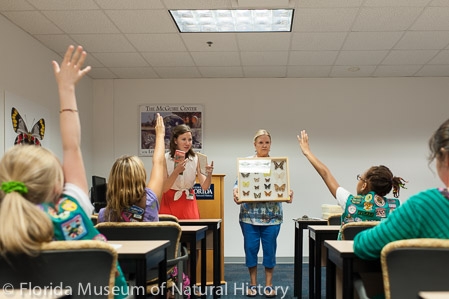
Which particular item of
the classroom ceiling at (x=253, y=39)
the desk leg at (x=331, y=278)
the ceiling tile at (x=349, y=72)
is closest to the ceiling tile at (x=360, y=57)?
the classroom ceiling at (x=253, y=39)

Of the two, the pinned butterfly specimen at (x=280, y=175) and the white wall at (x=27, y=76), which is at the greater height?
the white wall at (x=27, y=76)

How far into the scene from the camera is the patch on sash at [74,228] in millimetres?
1509

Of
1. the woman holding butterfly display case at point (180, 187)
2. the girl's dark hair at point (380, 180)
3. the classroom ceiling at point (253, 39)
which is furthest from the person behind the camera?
the classroom ceiling at point (253, 39)

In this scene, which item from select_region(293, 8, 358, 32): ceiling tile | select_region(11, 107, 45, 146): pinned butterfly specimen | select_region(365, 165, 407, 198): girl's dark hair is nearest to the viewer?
select_region(365, 165, 407, 198): girl's dark hair

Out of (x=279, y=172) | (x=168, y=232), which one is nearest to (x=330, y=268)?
(x=168, y=232)

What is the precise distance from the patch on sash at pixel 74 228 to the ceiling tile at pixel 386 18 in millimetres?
3616

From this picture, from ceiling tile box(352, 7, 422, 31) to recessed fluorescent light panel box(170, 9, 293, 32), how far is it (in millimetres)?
721

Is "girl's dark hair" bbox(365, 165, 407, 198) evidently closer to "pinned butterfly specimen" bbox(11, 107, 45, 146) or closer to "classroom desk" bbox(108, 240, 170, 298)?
"classroom desk" bbox(108, 240, 170, 298)

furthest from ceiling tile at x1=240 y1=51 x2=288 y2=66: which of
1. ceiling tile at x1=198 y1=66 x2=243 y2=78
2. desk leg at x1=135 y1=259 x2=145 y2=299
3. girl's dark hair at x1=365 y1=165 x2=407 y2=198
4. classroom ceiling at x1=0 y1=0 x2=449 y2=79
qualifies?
desk leg at x1=135 y1=259 x2=145 y2=299

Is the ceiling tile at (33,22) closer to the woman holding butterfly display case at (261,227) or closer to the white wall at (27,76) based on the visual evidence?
the white wall at (27,76)

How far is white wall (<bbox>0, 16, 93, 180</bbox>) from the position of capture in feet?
14.5

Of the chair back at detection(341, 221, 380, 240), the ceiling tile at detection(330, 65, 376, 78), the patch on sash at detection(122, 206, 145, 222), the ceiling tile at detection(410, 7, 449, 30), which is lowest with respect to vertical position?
the chair back at detection(341, 221, 380, 240)

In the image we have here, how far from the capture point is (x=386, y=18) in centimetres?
445

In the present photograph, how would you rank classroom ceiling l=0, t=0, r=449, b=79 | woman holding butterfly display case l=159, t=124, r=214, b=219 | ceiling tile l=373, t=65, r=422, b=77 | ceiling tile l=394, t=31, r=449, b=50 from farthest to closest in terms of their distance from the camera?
ceiling tile l=373, t=65, r=422, b=77, ceiling tile l=394, t=31, r=449, b=50, classroom ceiling l=0, t=0, r=449, b=79, woman holding butterfly display case l=159, t=124, r=214, b=219
